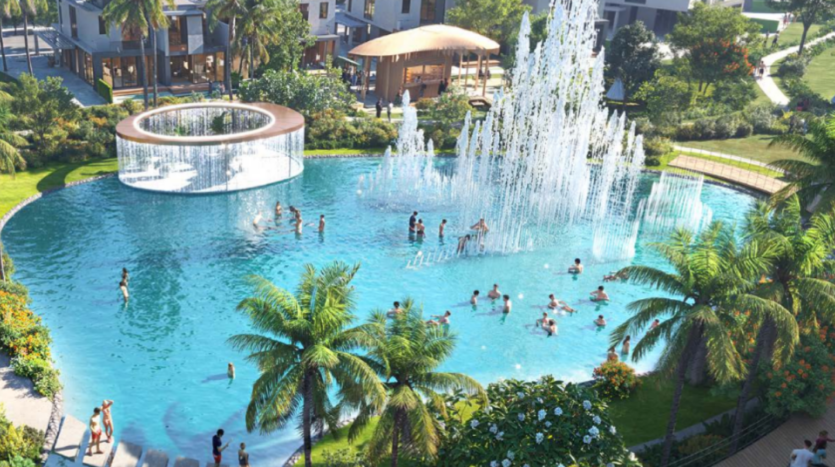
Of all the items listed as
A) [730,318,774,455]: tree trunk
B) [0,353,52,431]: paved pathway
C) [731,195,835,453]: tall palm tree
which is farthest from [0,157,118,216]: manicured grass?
[731,195,835,453]: tall palm tree

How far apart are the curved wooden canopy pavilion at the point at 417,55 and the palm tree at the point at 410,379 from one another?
52863 millimetres

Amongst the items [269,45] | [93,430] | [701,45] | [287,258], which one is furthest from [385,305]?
[701,45]

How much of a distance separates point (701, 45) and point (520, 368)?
51287mm

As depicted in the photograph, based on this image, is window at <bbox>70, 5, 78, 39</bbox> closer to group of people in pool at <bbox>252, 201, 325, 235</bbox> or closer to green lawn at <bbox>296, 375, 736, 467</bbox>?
group of people in pool at <bbox>252, 201, 325, 235</bbox>

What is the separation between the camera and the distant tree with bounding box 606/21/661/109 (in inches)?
3095

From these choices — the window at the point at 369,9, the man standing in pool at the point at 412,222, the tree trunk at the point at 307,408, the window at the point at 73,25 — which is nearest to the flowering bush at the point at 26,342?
the tree trunk at the point at 307,408

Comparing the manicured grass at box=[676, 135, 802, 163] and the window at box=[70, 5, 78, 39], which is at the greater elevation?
the window at box=[70, 5, 78, 39]

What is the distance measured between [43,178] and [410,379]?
39.5m

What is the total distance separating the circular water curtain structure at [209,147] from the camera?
5434 centimetres

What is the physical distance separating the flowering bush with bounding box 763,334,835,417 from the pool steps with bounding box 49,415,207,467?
21074mm

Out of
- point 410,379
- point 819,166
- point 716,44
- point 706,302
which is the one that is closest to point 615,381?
point 706,302

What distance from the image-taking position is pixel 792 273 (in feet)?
96.4

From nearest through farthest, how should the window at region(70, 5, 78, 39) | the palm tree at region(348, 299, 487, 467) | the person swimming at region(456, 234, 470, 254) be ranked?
the palm tree at region(348, 299, 487, 467) → the person swimming at region(456, 234, 470, 254) → the window at region(70, 5, 78, 39)

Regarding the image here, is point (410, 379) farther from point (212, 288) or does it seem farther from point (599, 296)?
point (599, 296)
